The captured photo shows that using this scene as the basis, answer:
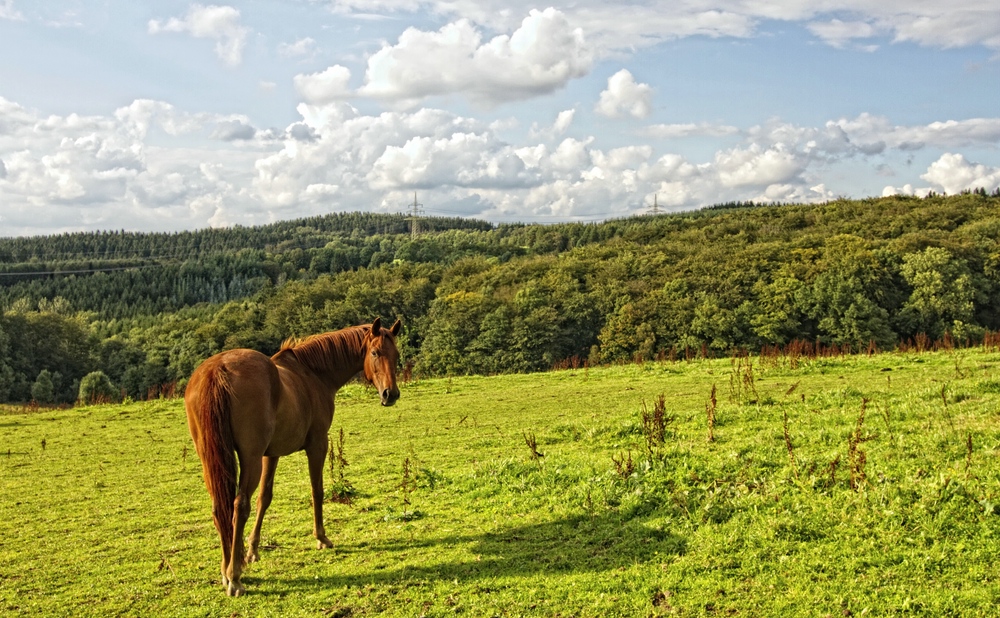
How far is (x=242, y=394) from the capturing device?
639 centimetres

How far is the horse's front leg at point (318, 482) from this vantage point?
7.40 meters

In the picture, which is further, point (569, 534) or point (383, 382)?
point (383, 382)

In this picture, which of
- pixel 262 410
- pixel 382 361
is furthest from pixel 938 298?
pixel 262 410

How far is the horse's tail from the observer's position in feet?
20.1

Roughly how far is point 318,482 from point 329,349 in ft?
5.41

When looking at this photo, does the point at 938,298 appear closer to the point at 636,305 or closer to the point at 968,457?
the point at 636,305

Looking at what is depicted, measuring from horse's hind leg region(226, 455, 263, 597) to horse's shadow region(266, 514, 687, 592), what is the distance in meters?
0.40

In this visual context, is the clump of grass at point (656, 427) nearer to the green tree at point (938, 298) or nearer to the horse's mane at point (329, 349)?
the horse's mane at point (329, 349)

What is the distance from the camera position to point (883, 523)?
19.4 ft

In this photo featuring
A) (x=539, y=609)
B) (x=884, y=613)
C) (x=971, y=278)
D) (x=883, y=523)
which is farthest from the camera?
(x=971, y=278)

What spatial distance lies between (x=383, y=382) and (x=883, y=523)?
528cm

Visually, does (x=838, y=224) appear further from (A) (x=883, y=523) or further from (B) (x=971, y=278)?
(A) (x=883, y=523)

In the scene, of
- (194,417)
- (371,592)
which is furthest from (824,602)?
(194,417)

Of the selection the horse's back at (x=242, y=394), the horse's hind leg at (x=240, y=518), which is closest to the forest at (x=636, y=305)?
the horse's back at (x=242, y=394)
